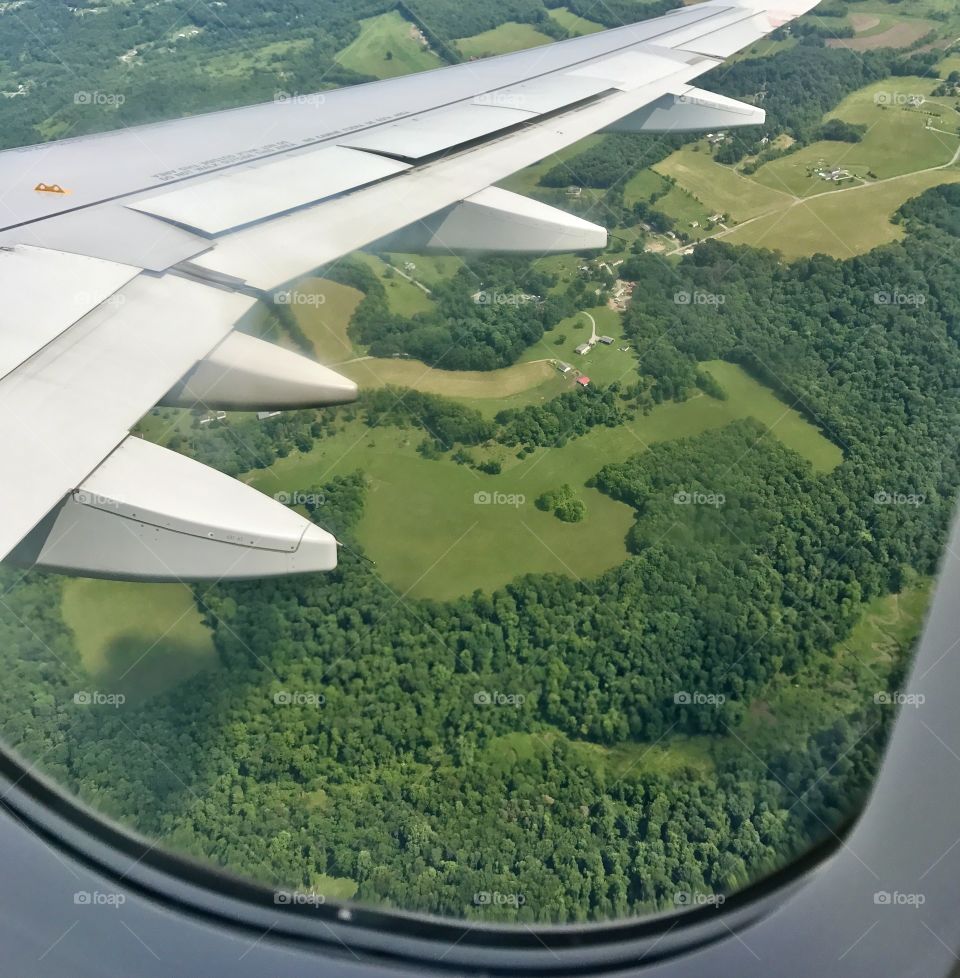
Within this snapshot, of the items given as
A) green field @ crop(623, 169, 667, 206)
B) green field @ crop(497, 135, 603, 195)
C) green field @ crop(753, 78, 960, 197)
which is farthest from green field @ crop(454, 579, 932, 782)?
green field @ crop(753, 78, 960, 197)

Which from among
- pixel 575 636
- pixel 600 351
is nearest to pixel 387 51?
pixel 600 351

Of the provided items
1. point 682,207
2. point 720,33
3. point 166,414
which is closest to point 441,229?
point 720,33

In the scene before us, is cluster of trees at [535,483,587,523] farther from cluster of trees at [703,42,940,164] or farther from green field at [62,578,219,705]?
cluster of trees at [703,42,940,164]

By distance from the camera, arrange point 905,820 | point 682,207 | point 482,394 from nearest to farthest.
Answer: point 905,820
point 482,394
point 682,207

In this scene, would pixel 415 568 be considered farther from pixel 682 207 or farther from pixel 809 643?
pixel 682 207

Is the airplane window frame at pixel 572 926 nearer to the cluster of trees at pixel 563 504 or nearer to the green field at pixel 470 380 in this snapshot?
the cluster of trees at pixel 563 504

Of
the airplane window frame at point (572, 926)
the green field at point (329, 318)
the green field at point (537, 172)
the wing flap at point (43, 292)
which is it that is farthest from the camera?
the green field at point (537, 172)

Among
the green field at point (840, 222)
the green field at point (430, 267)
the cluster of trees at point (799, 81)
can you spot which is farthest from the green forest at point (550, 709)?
the cluster of trees at point (799, 81)
